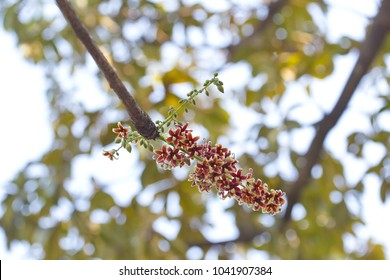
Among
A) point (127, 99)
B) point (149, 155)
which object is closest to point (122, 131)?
point (127, 99)

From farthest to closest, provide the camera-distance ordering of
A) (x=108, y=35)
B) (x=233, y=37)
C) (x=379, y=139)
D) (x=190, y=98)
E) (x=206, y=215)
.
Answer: (x=233, y=37), (x=206, y=215), (x=108, y=35), (x=379, y=139), (x=190, y=98)

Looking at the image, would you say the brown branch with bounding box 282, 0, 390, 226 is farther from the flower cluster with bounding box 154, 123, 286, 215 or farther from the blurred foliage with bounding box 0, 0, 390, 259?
the flower cluster with bounding box 154, 123, 286, 215

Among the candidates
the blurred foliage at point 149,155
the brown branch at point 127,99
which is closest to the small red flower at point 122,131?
the brown branch at point 127,99

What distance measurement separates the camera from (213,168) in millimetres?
849

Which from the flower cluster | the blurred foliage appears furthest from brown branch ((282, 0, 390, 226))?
the flower cluster

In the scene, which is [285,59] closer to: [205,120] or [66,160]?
[205,120]

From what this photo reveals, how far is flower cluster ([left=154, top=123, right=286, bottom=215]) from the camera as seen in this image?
0.85m

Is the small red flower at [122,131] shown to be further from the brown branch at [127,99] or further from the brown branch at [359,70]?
the brown branch at [359,70]

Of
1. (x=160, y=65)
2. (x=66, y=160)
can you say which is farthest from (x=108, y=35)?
(x=66, y=160)

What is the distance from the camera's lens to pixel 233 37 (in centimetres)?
262

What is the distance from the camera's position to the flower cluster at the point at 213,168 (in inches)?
33.5

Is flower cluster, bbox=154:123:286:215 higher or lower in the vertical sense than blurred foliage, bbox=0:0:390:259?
higher

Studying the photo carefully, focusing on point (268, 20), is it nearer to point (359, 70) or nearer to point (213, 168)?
point (359, 70)

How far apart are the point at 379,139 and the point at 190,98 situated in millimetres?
1277
